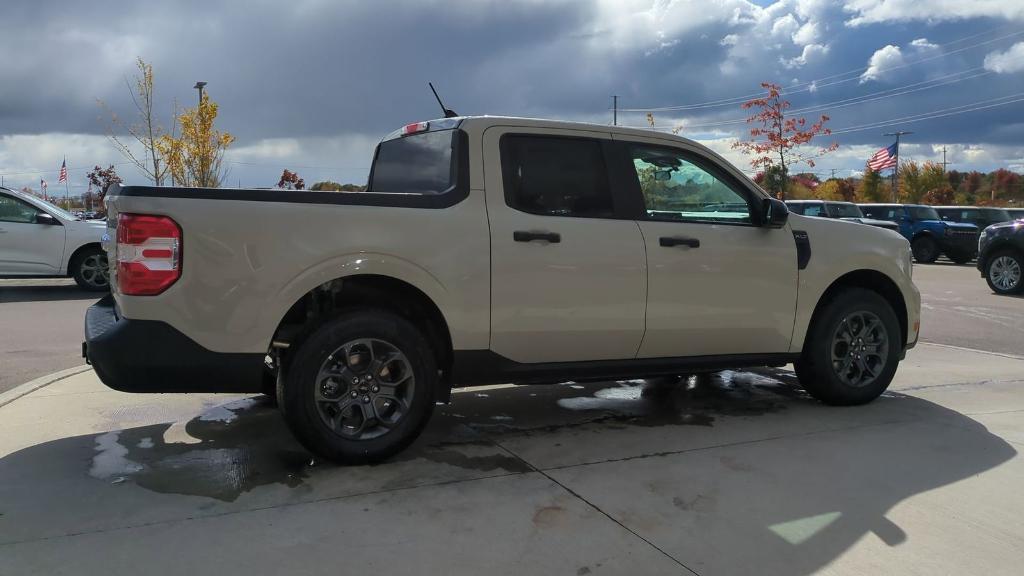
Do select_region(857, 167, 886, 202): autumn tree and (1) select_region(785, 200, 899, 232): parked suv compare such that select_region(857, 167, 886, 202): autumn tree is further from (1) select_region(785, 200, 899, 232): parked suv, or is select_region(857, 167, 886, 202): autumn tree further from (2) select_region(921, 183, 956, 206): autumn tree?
(1) select_region(785, 200, 899, 232): parked suv

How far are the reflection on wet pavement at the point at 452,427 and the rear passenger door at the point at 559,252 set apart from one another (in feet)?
2.21

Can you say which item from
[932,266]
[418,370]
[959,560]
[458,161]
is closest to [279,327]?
[418,370]

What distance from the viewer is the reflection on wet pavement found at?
410cm

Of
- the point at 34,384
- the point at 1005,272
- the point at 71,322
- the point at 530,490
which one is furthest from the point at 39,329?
the point at 1005,272

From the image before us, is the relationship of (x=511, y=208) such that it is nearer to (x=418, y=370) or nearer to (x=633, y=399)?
(x=418, y=370)

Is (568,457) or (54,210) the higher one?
(54,210)

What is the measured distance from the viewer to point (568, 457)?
176 inches

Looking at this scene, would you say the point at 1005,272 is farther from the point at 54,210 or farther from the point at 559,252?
the point at 54,210

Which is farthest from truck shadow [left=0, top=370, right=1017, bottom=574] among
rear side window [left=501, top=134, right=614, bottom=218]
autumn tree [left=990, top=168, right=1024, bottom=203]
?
autumn tree [left=990, top=168, right=1024, bottom=203]

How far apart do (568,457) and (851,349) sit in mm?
2477

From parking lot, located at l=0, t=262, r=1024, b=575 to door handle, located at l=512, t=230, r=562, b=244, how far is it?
48.5 inches

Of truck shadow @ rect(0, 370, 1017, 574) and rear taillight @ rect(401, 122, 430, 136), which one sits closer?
truck shadow @ rect(0, 370, 1017, 574)

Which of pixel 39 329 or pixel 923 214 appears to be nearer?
pixel 39 329

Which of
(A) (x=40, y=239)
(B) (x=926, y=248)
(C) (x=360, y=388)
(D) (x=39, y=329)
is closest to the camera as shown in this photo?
(C) (x=360, y=388)
